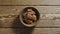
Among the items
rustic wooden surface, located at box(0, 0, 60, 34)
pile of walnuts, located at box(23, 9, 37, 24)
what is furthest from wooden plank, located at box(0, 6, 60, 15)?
pile of walnuts, located at box(23, 9, 37, 24)

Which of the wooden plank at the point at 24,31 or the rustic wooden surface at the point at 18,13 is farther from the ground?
the rustic wooden surface at the point at 18,13

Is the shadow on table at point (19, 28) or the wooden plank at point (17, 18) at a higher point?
the wooden plank at point (17, 18)

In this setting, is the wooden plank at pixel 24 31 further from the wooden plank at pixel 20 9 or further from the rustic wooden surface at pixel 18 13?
the wooden plank at pixel 20 9

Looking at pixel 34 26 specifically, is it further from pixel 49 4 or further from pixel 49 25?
pixel 49 4

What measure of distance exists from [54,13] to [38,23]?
0.20 metres

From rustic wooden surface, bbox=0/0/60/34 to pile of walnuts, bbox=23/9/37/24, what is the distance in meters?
0.09

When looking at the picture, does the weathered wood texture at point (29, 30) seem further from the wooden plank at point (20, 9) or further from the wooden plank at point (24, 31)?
the wooden plank at point (20, 9)

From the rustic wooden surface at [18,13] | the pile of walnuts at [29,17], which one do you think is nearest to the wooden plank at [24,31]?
the rustic wooden surface at [18,13]

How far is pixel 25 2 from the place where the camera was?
4.66ft

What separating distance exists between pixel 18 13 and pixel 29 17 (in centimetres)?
15

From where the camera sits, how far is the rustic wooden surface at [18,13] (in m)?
1.40

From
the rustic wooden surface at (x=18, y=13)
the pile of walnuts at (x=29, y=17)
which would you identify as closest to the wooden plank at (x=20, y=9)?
the rustic wooden surface at (x=18, y=13)

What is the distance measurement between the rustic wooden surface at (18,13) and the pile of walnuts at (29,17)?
0.30ft

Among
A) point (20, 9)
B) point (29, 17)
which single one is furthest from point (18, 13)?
point (29, 17)
